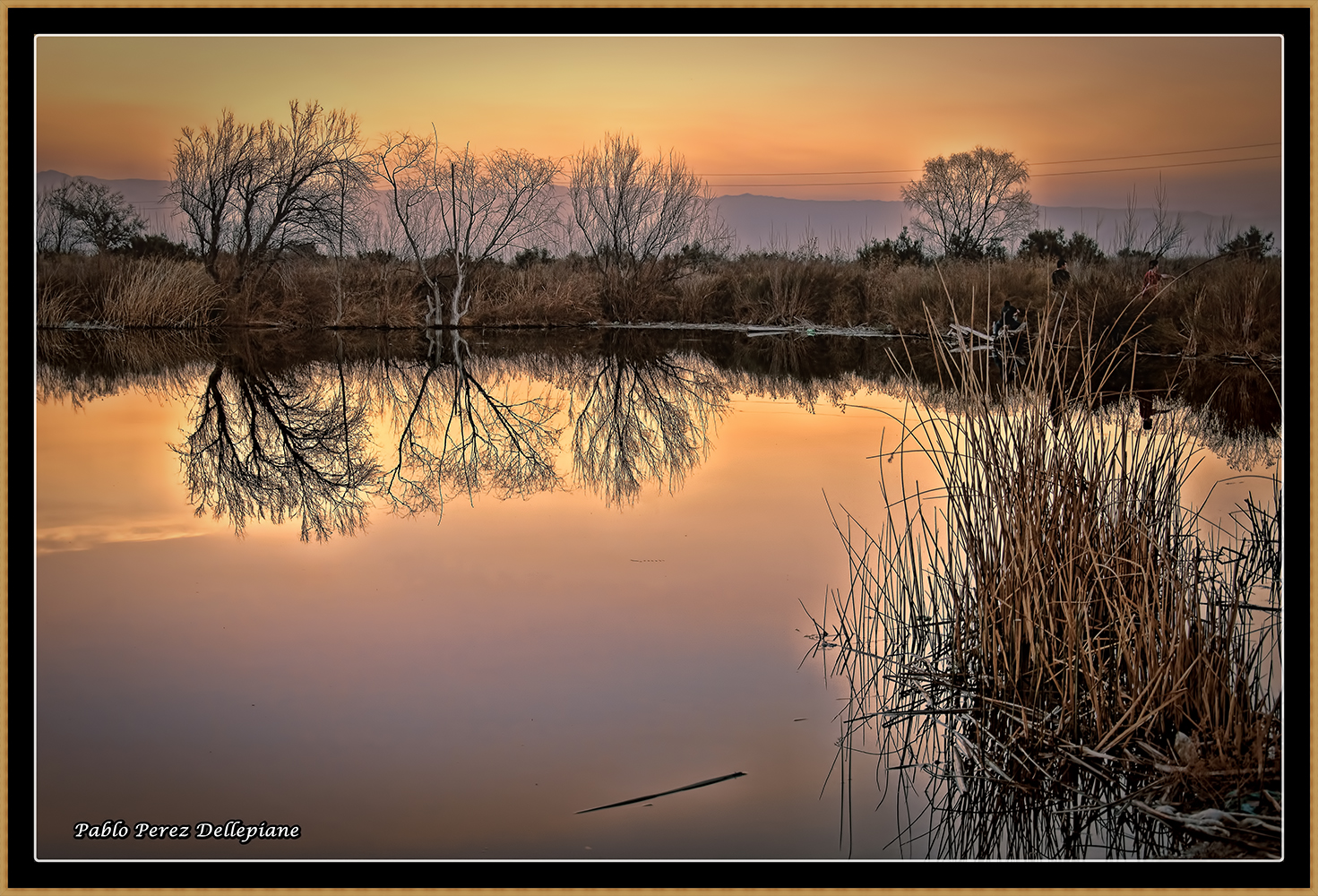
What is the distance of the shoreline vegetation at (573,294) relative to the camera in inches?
638

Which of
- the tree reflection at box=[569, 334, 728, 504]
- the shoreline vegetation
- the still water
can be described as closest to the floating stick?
the still water

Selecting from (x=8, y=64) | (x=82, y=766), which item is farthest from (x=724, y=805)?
(x=8, y=64)

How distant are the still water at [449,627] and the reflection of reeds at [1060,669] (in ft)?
0.75

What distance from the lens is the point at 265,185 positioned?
61.9 feet

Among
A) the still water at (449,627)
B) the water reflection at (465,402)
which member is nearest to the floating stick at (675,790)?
the still water at (449,627)

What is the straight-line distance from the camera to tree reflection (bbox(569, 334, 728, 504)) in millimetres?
7086

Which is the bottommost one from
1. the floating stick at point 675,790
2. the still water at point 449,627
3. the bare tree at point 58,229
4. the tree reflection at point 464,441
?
the floating stick at point 675,790

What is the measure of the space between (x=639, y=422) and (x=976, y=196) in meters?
21.2

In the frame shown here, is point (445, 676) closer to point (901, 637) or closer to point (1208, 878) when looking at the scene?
point (901, 637)

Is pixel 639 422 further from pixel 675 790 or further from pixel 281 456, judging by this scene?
pixel 675 790

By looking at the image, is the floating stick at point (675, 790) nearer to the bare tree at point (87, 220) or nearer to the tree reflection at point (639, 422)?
the tree reflection at point (639, 422)

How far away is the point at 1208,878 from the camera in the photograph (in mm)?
2117

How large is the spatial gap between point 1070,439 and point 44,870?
278cm

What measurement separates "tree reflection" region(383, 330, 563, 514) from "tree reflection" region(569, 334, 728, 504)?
289 millimetres
